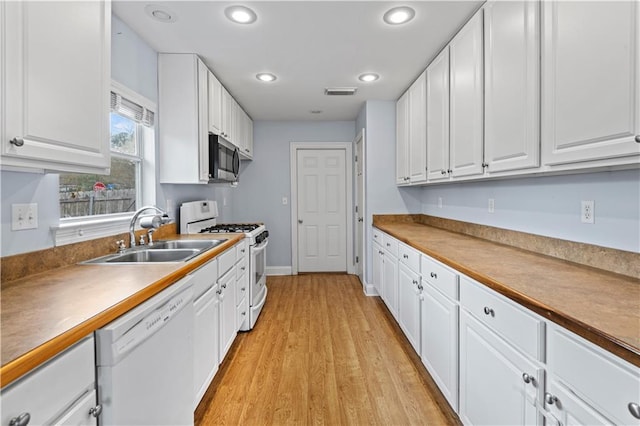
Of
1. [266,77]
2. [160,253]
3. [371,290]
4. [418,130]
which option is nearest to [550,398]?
[160,253]

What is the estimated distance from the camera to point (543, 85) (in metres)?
1.40

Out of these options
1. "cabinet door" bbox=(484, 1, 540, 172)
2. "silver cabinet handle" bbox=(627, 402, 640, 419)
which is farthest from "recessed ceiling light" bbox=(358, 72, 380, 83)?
"silver cabinet handle" bbox=(627, 402, 640, 419)

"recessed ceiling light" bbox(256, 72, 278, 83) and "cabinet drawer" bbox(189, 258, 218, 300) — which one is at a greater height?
"recessed ceiling light" bbox(256, 72, 278, 83)

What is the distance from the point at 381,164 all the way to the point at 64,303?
11.0ft

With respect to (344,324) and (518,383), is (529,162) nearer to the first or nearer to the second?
(518,383)

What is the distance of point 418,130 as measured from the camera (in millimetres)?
3074

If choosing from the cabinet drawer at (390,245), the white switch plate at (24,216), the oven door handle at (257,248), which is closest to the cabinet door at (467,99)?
the cabinet drawer at (390,245)

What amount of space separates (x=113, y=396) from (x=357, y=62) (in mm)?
2736

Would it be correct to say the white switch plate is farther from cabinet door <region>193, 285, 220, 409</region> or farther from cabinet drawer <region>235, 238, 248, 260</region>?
cabinet drawer <region>235, 238, 248, 260</region>

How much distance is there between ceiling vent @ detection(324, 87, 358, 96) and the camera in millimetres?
3369

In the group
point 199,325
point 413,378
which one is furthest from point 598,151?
point 199,325

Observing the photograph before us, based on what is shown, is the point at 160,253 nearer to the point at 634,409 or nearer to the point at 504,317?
the point at 504,317

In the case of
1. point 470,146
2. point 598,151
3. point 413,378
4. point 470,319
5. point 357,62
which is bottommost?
point 413,378

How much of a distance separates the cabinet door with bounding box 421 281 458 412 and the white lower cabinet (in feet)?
4.44
